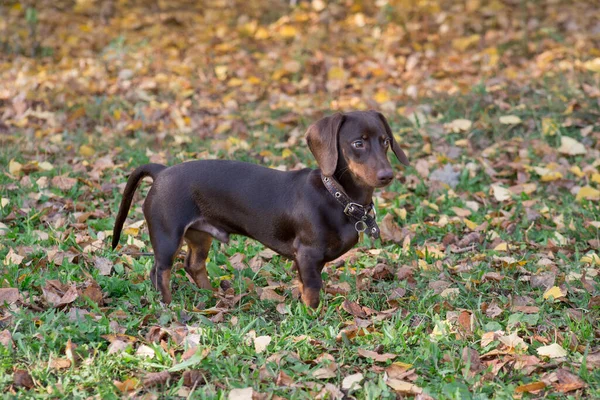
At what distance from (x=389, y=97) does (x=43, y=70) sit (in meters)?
4.33

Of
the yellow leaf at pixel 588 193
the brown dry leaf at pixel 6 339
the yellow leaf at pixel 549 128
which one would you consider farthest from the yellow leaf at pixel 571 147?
the brown dry leaf at pixel 6 339

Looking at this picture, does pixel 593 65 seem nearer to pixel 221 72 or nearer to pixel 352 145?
pixel 221 72

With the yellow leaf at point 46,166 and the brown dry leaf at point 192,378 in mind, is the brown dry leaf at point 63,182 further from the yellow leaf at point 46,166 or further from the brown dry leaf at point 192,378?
the brown dry leaf at point 192,378

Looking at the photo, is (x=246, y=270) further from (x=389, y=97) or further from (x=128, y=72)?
(x=128, y=72)

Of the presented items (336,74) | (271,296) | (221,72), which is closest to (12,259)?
(271,296)

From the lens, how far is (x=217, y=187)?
168 inches

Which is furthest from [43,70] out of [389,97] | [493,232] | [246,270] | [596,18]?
[596,18]

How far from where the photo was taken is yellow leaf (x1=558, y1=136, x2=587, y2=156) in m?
6.66

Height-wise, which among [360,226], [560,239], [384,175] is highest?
[384,175]

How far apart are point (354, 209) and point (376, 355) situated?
848 mm

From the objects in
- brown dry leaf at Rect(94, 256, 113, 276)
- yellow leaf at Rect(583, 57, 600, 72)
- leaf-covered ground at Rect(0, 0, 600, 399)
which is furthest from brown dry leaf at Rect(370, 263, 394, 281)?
yellow leaf at Rect(583, 57, 600, 72)

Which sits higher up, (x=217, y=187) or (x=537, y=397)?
(x=217, y=187)

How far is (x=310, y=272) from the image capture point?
4145mm

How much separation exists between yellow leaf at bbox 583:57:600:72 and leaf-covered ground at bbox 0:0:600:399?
58 mm
